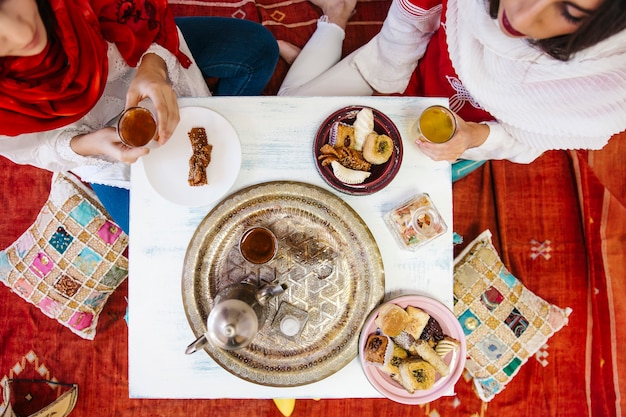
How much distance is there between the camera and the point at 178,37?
1.15 metres

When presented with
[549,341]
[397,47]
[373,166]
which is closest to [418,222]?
[373,166]

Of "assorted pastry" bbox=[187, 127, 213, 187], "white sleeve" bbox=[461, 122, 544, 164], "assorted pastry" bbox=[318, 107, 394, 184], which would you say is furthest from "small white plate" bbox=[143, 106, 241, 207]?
"white sleeve" bbox=[461, 122, 544, 164]

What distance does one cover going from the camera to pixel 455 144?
1026mm

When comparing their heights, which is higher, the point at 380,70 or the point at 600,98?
the point at 600,98

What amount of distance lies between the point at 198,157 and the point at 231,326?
40 cm

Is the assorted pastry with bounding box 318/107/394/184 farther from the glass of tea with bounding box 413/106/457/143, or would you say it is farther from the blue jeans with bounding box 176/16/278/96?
the blue jeans with bounding box 176/16/278/96

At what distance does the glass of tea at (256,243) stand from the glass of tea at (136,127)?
0.30m

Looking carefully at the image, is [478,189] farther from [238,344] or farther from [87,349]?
[87,349]

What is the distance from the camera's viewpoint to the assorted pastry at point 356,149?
1025mm

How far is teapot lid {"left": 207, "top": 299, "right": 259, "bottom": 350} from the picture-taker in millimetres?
850

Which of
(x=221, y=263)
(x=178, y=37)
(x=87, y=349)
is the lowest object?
(x=87, y=349)

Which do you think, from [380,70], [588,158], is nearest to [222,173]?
[380,70]

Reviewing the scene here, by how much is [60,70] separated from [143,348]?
649mm

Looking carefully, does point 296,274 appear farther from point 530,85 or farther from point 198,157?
point 530,85
